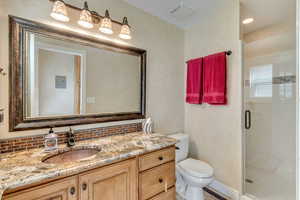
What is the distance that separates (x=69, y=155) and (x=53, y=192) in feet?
1.40

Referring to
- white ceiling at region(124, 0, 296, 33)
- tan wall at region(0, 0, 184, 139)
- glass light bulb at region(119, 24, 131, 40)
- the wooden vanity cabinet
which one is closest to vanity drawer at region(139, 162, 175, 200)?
the wooden vanity cabinet

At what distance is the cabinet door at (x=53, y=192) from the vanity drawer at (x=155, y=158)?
50cm

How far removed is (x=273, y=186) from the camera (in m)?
1.95

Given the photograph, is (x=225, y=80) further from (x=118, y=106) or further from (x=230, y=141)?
(x=118, y=106)

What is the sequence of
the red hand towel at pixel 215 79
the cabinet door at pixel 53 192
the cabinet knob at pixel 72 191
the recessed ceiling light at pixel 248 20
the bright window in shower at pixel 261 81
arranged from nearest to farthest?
the cabinet door at pixel 53 192
the cabinet knob at pixel 72 191
the red hand towel at pixel 215 79
the recessed ceiling light at pixel 248 20
the bright window in shower at pixel 261 81

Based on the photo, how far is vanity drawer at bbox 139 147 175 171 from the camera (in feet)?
3.88

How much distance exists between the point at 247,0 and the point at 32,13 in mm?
2311

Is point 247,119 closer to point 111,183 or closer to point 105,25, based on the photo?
point 111,183

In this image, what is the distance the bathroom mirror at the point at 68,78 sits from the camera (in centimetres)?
113

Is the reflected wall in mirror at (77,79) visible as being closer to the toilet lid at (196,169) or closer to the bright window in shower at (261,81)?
the toilet lid at (196,169)

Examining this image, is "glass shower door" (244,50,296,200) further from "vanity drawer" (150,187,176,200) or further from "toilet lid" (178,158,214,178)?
"vanity drawer" (150,187,176,200)

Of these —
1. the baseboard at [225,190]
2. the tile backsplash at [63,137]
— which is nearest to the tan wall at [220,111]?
the baseboard at [225,190]

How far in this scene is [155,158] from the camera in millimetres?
1264

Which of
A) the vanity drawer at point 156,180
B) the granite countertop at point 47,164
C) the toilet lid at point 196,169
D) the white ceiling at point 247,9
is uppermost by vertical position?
the white ceiling at point 247,9
